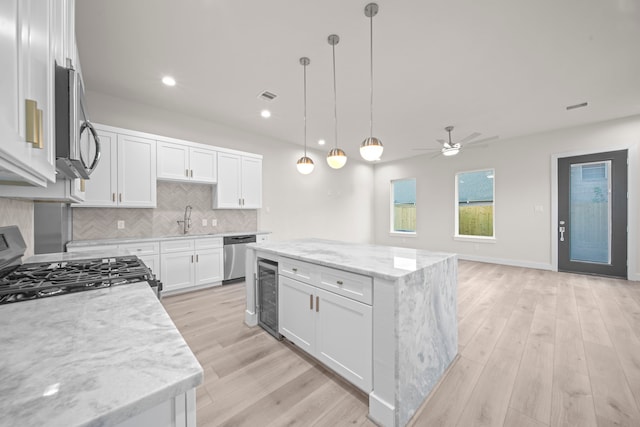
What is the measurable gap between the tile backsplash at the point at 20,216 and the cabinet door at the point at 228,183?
90.9 inches

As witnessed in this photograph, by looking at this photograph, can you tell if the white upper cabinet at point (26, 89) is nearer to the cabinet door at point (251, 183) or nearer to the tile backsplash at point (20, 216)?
the tile backsplash at point (20, 216)

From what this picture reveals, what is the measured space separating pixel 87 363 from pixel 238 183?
404 cm

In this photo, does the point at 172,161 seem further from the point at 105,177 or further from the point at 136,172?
the point at 105,177

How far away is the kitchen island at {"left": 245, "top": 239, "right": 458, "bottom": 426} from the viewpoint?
1.41 metres

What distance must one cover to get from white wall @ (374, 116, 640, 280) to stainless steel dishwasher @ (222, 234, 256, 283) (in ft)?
15.8

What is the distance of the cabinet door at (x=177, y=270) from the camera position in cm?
345

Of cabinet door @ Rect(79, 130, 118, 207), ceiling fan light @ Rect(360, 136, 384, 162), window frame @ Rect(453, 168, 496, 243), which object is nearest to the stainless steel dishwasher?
cabinet door @ Rect(79, 130, 118, 207)

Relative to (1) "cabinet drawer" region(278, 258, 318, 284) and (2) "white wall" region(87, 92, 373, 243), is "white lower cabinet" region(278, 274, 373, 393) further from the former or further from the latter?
(2) "white wall" region(87, 92, 373, 243)

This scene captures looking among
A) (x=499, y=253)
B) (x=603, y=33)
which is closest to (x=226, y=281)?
(x=603, y=33)

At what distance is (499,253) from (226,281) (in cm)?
569

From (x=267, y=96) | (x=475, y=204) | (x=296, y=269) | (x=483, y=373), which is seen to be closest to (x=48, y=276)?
(x=296, y=269)

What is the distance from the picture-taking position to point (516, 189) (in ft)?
17.5

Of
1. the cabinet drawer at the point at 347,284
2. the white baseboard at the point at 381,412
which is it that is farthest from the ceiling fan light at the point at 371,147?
the white baseboard at the point at 381,412

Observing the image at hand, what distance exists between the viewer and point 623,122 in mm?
4277
